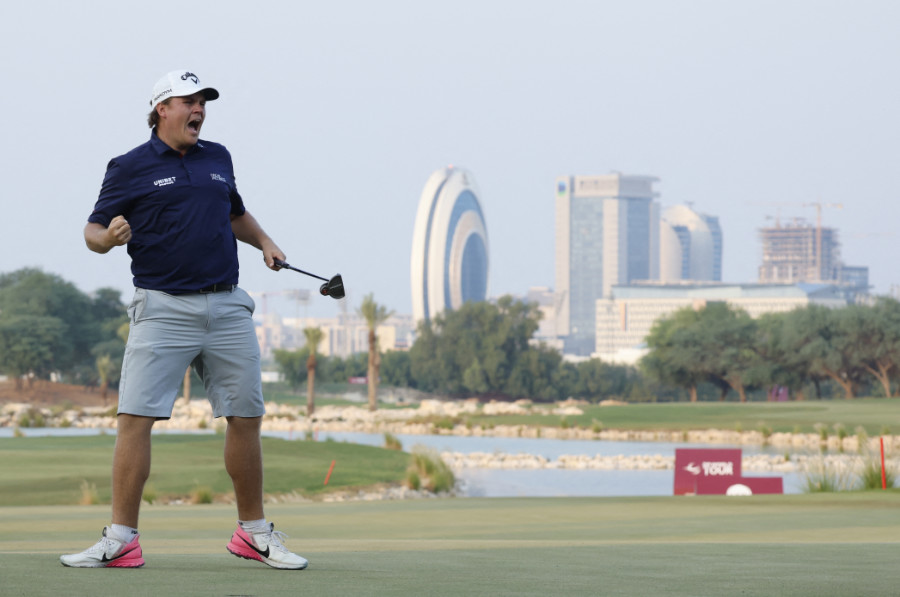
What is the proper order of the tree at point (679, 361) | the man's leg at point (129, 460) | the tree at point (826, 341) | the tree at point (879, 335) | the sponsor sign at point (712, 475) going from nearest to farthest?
the man's leg at point (129, 460), the sponsor sign at point (712, 475), the tree at point (879, 335), the tree at point (826, 341), the tree at point (679, 361)

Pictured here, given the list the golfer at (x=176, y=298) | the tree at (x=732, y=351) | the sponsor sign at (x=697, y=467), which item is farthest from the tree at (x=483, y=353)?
the golfer at (x=176, y=298)

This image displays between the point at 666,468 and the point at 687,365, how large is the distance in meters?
Answer: 46.0

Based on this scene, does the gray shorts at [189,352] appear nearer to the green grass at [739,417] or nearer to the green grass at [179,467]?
the green grass at [179,467]

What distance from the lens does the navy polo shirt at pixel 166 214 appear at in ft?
16.7

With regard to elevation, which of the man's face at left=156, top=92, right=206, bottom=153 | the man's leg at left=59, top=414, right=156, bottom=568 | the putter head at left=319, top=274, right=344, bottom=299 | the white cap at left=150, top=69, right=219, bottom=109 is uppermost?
the white cap at left=150, top=69, right=219, bottom=109

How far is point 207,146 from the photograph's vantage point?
17.6 feet

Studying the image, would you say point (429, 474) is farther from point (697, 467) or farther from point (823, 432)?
point (823, 432)

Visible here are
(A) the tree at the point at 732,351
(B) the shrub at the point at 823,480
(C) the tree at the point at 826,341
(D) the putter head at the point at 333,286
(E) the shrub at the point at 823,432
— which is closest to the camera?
(D) the putter head at the point at 333,286

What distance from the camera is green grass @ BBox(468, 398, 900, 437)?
160ft

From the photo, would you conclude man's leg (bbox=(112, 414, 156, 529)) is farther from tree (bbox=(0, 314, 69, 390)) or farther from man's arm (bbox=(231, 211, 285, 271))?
tree (bbox=(0, 314, 69, 390))

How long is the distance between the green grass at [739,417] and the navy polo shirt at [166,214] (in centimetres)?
4161

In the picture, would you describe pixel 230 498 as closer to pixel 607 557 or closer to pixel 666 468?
pixel 607 557

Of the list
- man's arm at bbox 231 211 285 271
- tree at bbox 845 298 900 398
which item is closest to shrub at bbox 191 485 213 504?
man's arm at bbox 231 211 285 271

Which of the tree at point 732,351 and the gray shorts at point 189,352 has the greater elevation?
the tree at point 732,351
